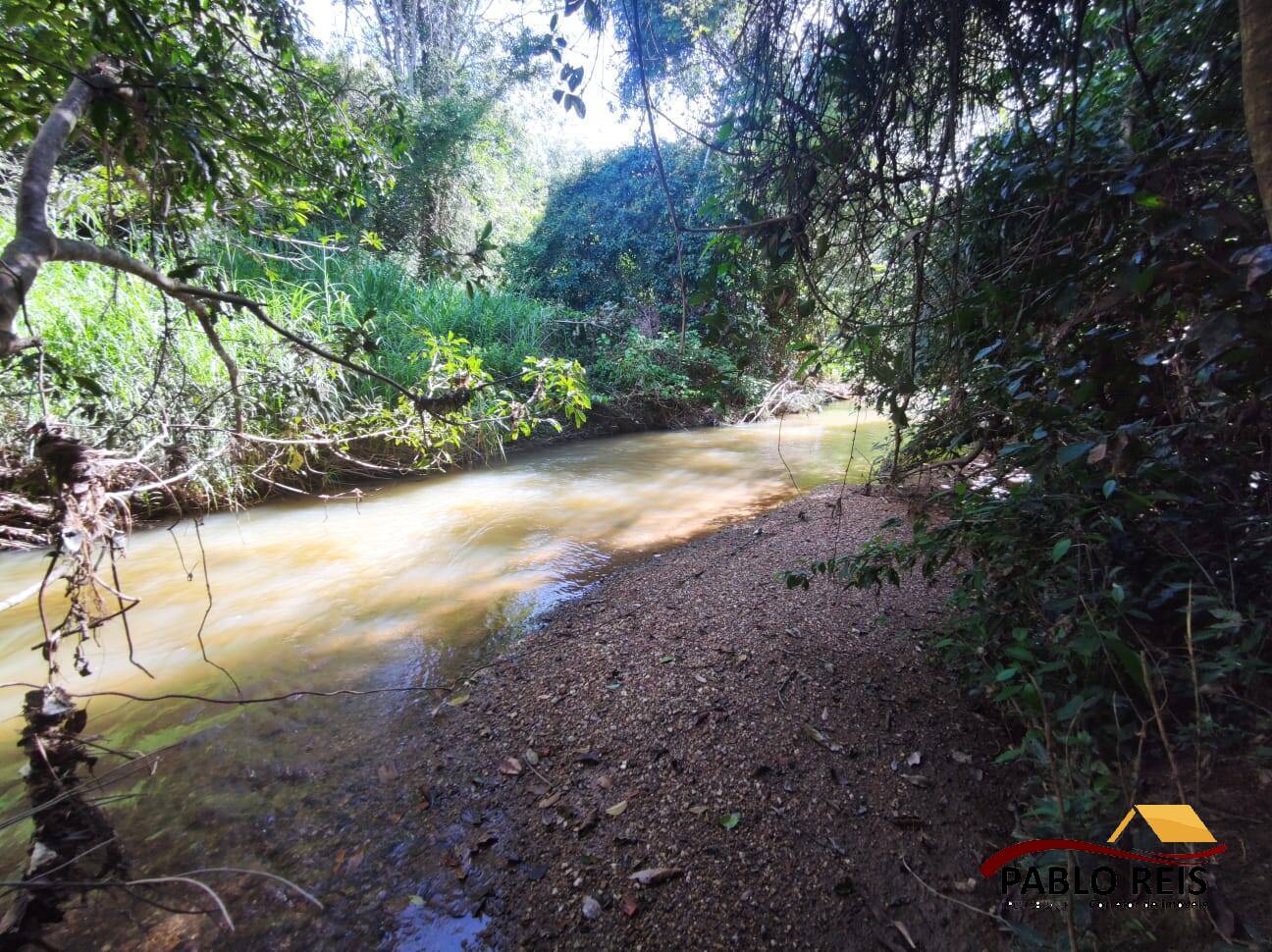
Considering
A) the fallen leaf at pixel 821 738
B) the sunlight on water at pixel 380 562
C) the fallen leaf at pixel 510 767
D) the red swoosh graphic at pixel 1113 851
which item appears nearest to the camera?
the red swoosh graphic at pixel 1113 851

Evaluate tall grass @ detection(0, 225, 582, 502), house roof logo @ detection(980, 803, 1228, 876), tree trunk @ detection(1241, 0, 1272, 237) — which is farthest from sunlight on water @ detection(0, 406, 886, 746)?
tree trunk @ detection(1241, 0, 1272, 237)

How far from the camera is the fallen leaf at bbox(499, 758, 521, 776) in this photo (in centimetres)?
180

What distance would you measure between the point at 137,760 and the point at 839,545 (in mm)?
3542

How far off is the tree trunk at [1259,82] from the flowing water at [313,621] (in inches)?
Answer: 37.4

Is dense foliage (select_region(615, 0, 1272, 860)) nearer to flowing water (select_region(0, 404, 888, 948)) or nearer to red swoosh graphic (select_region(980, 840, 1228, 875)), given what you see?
red swoosh graphic (select_region(980, 840, 1228, 875))

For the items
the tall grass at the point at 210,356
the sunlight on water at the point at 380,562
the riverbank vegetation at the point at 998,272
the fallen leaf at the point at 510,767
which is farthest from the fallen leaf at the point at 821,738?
the tall grass at the point at 210,356

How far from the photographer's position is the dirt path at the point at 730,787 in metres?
1.24

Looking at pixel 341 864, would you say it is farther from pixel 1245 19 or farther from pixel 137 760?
pixel 1245 19

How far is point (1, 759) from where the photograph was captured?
201 centimetres

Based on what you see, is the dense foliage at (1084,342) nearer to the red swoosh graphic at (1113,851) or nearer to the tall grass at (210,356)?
the red swoosh graphic at (1113,851)

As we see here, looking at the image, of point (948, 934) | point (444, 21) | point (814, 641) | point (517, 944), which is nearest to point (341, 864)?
point (517, 944)

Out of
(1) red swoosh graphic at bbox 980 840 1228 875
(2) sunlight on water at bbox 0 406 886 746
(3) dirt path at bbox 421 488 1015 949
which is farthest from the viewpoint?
(2) sunlight on water at bbox 0 406 886 746

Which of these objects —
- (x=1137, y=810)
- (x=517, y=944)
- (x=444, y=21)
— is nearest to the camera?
(x=1137, y=810)

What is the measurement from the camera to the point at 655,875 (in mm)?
1351
